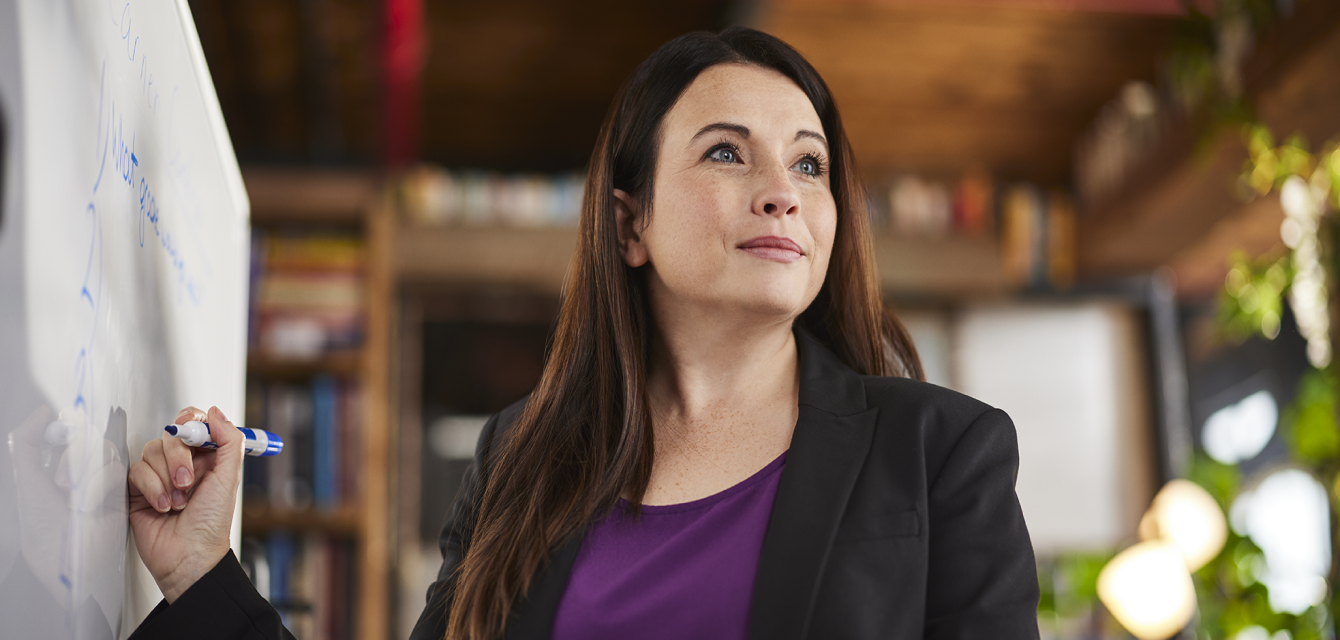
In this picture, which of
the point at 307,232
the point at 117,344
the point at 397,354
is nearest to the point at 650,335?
the point at 117,344

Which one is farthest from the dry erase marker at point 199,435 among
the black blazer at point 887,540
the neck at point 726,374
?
the neck at point 726,374

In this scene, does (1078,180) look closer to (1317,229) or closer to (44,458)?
(1317,229)

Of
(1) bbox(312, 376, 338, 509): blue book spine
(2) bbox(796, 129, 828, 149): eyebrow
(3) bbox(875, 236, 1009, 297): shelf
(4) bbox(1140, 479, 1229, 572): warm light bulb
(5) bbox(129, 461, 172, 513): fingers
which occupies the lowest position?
(4) bbox(1140, 479, 1229, 572): warm light bulb

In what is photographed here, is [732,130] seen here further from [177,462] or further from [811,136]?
[177,462]

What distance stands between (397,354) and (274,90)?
3.99 feet

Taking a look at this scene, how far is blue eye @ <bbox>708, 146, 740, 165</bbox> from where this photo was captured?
3.54 feet

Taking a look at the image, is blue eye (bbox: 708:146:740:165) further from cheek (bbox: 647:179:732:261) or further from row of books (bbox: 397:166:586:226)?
row of books (bbox: 397:166:586:226)

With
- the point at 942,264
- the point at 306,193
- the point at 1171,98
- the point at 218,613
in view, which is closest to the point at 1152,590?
the point at 942,264

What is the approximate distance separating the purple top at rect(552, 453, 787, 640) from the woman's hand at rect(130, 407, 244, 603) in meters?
0.31

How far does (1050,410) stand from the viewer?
4.57m

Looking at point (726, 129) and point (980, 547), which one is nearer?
point (980, 547)

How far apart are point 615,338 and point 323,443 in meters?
2.54

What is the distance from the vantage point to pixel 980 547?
0.89 metres

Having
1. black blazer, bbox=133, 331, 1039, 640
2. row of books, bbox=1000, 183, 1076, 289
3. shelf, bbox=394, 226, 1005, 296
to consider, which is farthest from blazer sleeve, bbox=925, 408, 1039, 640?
row of books, bbox=1000, 183, 1076, 289
